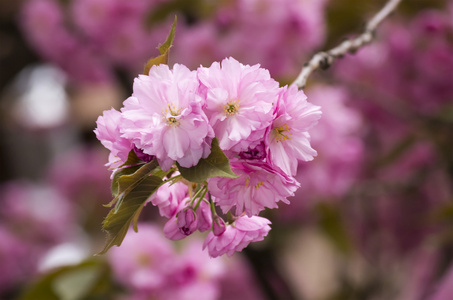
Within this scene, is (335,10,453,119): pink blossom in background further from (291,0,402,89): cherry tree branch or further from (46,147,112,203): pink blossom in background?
(46,147,112,203): pink blossom in background

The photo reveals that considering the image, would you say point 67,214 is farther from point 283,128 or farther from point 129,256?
point 283,128

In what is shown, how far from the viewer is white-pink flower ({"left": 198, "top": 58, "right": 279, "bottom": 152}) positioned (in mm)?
228

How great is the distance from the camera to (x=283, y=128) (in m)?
0.24

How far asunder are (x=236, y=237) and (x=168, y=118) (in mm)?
67

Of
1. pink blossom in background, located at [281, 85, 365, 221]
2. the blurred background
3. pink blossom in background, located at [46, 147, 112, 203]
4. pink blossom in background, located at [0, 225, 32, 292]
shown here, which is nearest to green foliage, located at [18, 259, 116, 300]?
the blurred background

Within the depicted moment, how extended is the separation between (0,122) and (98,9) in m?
0.88

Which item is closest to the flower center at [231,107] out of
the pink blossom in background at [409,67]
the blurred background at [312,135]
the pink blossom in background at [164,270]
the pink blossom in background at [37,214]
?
the blurred background at [312,135]

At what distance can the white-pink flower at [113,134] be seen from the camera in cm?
24

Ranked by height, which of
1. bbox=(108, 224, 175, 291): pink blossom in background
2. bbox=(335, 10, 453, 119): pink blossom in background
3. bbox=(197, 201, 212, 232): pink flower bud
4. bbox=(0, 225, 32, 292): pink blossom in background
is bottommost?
bbox=(197, 201, 212, 232): pink flower bud

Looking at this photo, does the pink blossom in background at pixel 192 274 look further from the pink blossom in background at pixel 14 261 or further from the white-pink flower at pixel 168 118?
the pink blossom in background at pixel 14 261

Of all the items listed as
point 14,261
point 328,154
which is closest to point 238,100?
point 328,154

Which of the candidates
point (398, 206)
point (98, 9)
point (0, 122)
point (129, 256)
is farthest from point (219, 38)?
A: point (0, 122)

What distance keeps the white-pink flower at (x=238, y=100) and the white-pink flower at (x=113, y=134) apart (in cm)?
4

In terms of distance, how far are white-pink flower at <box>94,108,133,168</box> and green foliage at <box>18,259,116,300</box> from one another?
394 millimetres
